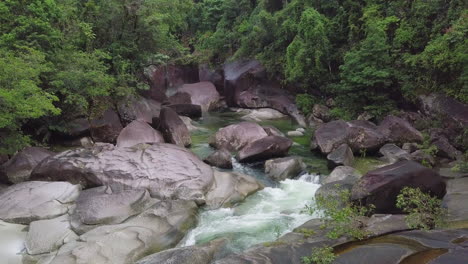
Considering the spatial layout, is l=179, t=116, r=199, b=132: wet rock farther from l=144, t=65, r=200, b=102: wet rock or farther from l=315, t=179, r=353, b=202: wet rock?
l=315, t=179, r=353, b=202: wet rock

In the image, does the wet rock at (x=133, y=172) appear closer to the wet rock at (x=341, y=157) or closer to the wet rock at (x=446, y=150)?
the wet rock at (x=341, y=157)

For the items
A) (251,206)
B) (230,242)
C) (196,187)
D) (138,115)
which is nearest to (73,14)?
(138,115)

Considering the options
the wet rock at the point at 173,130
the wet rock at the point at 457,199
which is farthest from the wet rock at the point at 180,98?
the wet rock at the point at 457,199

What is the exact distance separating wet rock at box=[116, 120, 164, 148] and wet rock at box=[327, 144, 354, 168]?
7199mm

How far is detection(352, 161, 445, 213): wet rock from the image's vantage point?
9.15m

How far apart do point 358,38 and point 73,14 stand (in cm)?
1514

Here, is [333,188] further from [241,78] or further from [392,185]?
[241,78]

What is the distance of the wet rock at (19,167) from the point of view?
11.6 metres

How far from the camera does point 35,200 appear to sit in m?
10.1

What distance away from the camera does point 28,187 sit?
1069 centimetres

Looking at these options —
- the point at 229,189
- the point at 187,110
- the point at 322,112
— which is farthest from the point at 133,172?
the point at 322,112

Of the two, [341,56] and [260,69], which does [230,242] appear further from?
[260,69]

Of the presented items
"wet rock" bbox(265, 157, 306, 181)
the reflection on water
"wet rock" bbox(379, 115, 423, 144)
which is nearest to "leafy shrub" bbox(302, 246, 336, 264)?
the reflection on water

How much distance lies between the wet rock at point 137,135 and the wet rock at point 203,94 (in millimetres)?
10399
